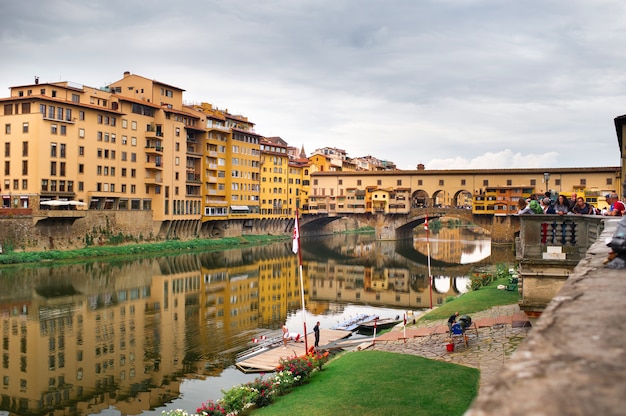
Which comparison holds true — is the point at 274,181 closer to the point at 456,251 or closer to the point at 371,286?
the point at 456,251

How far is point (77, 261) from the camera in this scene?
48.1 m

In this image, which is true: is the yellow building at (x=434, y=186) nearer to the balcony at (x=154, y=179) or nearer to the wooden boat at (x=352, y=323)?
the balcony at (x=154, y=179)

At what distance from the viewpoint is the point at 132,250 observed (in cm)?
5528

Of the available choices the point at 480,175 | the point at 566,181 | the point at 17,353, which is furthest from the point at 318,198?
the point at 17,353

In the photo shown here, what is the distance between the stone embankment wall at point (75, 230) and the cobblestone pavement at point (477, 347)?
127 feet

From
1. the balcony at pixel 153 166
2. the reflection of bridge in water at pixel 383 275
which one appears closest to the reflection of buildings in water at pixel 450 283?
the reflection of bridge in water at pixel 383 275

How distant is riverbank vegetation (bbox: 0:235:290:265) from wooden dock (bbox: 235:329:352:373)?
30.9 meters

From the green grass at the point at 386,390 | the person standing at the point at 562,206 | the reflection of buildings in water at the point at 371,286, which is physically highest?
the person standing at the point at 562,206

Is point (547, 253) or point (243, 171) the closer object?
point (547, 253)

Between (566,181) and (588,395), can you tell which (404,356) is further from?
(566,181)

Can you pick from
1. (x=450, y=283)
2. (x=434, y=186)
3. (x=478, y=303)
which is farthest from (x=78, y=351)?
(x=434, y=186)

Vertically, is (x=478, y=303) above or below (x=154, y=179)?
below

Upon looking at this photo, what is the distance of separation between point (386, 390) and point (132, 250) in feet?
152

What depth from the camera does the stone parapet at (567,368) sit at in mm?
2227
